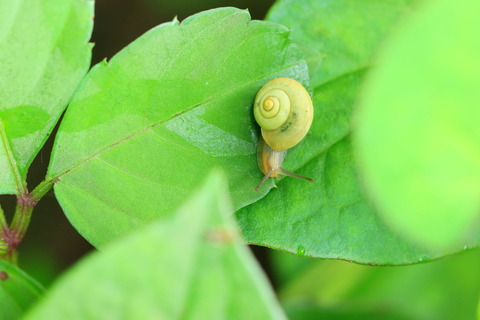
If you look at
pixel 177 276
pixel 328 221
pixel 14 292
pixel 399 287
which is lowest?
pixel 399 287

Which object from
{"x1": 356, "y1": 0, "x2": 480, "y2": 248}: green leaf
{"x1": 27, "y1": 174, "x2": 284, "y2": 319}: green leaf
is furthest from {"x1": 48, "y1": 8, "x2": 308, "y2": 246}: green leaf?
{"x1": 356, "y1": 0, "x2": 480, "y2": 248}: green leaf

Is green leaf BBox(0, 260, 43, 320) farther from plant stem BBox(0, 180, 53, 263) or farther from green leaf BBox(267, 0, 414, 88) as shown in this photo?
green leaf BBox(267, 0, 414, 88)

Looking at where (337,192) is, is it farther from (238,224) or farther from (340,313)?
(340,313)

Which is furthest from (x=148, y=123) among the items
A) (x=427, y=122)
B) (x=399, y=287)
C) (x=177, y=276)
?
(x=399, y=287)

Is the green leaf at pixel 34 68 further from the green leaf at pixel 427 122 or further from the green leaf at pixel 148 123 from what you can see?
the green leaf at pixel 427 122

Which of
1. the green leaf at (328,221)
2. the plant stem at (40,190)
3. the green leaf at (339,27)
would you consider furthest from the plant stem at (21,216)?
the green leaf at (339,27)

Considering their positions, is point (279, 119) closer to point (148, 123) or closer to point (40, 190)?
point (148, 123)
